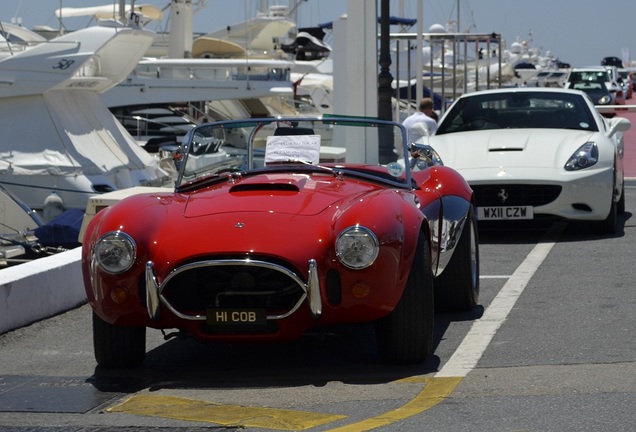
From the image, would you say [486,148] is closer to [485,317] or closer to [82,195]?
[485,317]

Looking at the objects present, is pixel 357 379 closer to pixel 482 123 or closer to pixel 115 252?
pixel 115 252

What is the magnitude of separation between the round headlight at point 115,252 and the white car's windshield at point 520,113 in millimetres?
7475

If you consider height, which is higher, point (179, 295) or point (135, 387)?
point (179, 295)

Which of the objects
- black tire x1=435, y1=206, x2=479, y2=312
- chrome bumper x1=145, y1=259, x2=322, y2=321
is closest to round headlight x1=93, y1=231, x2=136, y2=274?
chrome bumper x1=145, y1=259, x2=322, y2=321

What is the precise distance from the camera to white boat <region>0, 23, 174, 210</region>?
2241cm

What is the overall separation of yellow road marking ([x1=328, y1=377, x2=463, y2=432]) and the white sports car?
236 inches

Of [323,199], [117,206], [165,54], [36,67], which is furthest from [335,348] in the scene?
[165,54]

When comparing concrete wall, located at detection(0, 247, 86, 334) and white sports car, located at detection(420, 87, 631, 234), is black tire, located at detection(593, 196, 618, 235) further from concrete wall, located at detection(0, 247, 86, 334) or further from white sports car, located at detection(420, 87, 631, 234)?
concrete wall, located at detection(0, 247, 86, 334)

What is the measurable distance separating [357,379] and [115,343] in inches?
48.7

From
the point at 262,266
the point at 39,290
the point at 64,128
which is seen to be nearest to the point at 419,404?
the point at 262,266

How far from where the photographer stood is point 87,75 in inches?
974

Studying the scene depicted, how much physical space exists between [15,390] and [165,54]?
37969mm

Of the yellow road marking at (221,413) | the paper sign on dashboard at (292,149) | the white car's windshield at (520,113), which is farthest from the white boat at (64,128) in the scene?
the yellow road marking at (221,413)

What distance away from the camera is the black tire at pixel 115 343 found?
6414 mm
